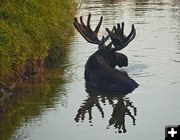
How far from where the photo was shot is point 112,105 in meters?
13.4

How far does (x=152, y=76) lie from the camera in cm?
1592

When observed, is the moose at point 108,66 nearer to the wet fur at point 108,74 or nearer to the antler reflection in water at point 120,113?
the wet fur at point 108,74

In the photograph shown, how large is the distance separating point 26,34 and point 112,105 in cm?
458

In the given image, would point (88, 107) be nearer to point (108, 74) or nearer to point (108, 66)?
point (108, 74)

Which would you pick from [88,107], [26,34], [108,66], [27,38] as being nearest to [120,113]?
[88,107]

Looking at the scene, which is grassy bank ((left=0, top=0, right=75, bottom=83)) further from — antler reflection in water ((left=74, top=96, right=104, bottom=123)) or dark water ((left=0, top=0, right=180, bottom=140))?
antler reflection in water ((left=74, top=96, right=104, bottom=123))

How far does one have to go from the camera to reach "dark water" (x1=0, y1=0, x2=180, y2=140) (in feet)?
36.9

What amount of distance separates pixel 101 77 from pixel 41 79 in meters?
2.16

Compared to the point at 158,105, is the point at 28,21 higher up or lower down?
higher up

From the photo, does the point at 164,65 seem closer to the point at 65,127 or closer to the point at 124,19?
the point at 65,127

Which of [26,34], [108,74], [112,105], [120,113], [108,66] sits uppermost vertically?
[26,34]

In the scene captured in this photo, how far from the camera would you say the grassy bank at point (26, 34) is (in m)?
14.6

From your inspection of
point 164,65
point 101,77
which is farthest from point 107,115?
point 164,65

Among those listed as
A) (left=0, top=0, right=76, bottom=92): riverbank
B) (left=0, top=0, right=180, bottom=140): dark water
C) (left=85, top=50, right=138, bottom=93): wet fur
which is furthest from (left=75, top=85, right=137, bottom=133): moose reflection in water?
(left=0, top=0, right=76, bottom=92): riverbank
